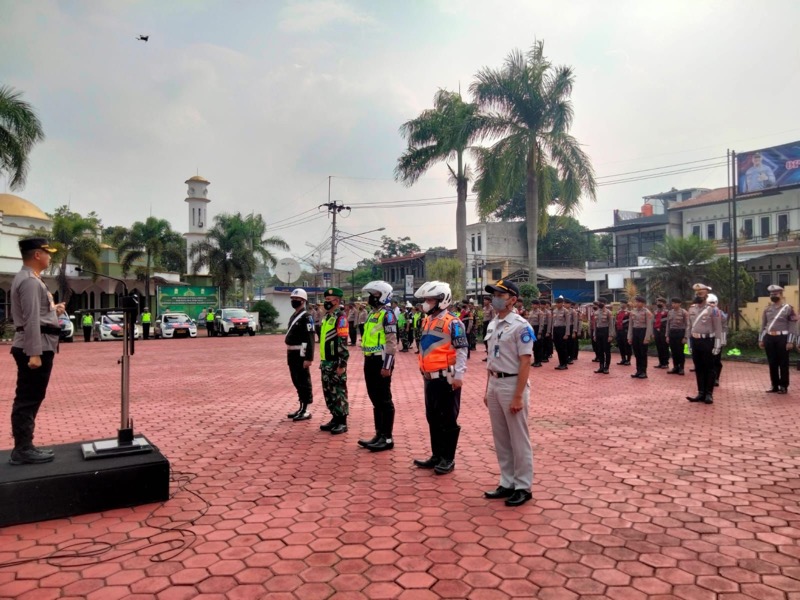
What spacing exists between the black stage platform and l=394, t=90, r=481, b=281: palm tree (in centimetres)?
2185

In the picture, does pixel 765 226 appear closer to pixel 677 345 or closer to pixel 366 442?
pixel 677 345

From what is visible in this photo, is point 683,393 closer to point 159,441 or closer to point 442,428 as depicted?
point 442,428

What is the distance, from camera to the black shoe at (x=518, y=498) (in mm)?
4250

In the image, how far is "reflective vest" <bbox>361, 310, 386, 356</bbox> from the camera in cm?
587

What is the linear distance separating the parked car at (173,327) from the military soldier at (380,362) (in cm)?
2520

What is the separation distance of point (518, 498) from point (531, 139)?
18.7 m

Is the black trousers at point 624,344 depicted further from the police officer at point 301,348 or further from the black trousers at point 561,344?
the police officer at point 301,348

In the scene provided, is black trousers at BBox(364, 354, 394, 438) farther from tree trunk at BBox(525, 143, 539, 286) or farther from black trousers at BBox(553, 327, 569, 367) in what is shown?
tree trunk at BBox(525, 143, 539, 286)

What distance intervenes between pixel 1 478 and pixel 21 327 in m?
1.06

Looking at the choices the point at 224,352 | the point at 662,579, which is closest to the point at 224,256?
the point at 224,352

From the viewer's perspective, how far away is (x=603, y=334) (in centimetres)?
1320

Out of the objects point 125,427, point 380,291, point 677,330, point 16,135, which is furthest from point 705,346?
point 16,135

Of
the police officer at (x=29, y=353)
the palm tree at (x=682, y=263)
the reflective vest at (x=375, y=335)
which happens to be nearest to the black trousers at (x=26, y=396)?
the police officer at (x=29, y=353)

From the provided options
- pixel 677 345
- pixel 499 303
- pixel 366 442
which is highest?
pixel 499 303
